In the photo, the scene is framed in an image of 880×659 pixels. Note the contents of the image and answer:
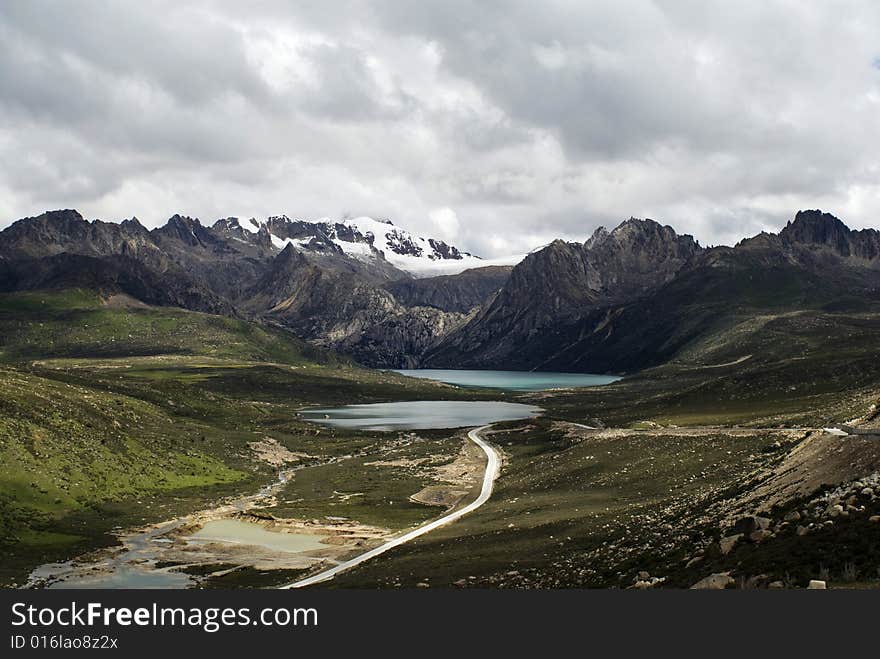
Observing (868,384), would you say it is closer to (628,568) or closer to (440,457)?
(440,457)

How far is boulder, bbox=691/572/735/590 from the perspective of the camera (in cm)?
3844

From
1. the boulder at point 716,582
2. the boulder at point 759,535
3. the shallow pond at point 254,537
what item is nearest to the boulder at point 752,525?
the boulder at point 759,535

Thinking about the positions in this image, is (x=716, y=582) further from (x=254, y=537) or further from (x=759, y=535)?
(x=254, y=537)

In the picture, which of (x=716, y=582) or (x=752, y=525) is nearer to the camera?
(x=716, y=582)

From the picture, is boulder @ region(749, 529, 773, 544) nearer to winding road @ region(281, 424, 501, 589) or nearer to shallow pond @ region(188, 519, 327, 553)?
winding road @ region(281, 424, 501, 589)

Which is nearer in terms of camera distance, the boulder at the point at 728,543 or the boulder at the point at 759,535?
the boulder at the point at 759,535

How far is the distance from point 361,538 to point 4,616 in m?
61.4

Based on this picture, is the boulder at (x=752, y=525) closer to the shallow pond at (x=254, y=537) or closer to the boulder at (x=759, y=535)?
the boulder at (x=759, y=535)

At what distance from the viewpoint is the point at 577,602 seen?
3322 centimetres

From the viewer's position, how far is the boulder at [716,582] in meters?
38.4

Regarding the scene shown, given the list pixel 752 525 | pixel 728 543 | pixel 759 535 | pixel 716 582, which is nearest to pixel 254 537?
pixel 728 543

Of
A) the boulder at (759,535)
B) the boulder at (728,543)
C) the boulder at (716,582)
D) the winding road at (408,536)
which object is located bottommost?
the winding road at (408,536)

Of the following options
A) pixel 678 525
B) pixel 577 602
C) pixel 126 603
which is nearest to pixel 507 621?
pixel 577 602

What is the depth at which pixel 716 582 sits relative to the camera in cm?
3878
